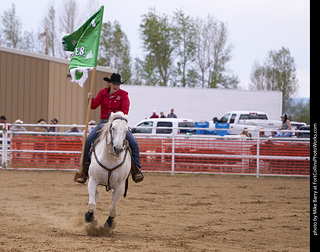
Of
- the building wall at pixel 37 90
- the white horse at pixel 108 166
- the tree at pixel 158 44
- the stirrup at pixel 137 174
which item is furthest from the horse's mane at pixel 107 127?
the tree at pixel 158 44

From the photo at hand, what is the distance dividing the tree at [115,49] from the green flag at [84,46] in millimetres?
39648

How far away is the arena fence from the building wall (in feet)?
25.5

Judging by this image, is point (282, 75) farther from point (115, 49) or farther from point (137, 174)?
point (137, 174)

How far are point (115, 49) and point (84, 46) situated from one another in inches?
1603

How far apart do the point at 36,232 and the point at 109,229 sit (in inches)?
42.3

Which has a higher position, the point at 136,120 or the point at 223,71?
the point at 223,71

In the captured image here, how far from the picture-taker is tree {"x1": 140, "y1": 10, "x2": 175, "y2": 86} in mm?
47656

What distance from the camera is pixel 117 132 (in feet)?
26.3

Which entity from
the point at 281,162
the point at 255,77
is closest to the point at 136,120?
the point at 281,162

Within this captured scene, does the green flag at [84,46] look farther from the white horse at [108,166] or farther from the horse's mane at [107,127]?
the white horse at [108,166]

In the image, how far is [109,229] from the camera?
8.81 metres

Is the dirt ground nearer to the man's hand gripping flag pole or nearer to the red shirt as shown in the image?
the red shirt

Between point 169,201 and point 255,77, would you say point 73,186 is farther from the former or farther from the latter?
point 255,77

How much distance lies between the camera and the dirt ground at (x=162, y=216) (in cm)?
779
